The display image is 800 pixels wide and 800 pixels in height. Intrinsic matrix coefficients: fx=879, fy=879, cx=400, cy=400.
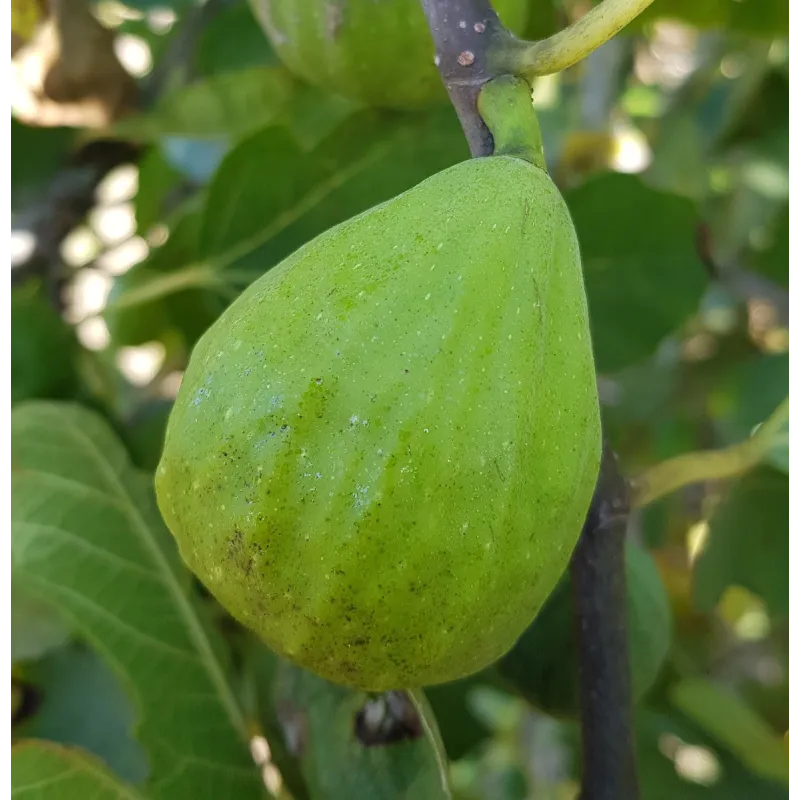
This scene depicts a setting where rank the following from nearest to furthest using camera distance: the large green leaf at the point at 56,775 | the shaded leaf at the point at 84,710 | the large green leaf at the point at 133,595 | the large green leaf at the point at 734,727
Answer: the large green leaf at the point at 56,775
the large green leaf at the point at 133,595
the shaded leaf at the point at 84,710
the large green leaf at the point at 734,727

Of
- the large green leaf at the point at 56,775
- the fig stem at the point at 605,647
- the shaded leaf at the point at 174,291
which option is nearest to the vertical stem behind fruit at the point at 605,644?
the fig stem at the point at 605,647

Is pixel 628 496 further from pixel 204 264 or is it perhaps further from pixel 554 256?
pixel 204 264

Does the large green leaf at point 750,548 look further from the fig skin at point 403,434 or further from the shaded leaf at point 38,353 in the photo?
the shaded leaf at point 38,353

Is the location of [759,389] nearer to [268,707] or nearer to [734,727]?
[734,727]

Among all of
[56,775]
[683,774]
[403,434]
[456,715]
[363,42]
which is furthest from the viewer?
[683,774]

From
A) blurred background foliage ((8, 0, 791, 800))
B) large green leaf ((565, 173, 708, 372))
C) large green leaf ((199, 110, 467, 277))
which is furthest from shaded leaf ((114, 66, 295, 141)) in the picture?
large green leaf ((565, 173, 708, 372))

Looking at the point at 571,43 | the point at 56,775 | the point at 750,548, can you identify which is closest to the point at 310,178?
the point at 571,43
